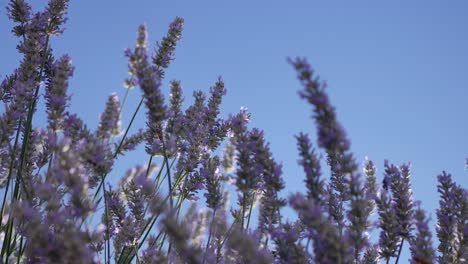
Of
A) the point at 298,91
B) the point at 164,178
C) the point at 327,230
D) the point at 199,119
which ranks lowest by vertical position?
the point at 327,230

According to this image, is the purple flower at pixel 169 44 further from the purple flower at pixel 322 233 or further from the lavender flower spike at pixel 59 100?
the purple flower at pixel 322 233

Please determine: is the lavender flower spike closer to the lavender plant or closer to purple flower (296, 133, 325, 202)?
the lavender plant

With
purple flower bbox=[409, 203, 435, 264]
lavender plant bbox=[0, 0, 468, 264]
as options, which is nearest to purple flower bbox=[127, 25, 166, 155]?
lavender plant bbox=[0, 0, 468, 264]

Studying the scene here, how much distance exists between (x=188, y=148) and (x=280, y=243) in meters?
1.35

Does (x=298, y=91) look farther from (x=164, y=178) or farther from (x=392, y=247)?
(x=164, y=178)

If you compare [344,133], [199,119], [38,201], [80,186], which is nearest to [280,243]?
[344,133]

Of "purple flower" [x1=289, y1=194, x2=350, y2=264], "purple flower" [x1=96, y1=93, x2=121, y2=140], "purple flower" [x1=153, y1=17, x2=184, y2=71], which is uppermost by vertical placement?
"purple flower" [x1=153, y1=17, x2=184, y2=71]

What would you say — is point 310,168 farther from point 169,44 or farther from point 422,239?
point 169,44

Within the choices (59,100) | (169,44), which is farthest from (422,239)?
(169,44)

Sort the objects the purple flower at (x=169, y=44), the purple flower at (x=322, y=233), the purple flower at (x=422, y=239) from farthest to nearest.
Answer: the purple flower at (x=169, y=44) → the purple flower at (x=422, y=239) → the purple flower at (x=322, y=233)

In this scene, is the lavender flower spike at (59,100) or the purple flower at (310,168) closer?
the purple flower at (310,168)

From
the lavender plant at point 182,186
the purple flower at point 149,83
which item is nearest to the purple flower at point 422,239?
the lavender plant at point 182,186

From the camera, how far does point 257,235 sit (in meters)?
2.22

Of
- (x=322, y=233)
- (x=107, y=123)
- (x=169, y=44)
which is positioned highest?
(x=169, y=44)
